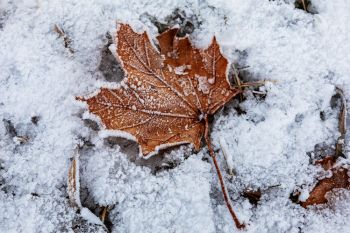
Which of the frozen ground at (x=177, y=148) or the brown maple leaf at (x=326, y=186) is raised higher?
the frozen ground at (x=177, y=148)

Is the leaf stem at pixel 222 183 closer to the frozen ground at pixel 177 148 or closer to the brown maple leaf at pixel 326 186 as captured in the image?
the frozen ground at pixel 177 148

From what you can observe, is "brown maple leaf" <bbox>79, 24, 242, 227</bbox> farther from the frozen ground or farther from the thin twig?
the thin twig

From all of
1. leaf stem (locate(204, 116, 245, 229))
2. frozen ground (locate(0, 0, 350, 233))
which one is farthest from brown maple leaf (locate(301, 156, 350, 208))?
leaf stem (locate(204, 116, 245, 229))

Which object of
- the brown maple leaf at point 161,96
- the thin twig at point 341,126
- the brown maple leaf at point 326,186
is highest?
the brown maple leaf at point 161,96

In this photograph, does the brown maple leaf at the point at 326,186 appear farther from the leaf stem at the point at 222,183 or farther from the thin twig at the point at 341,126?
the leaf stem at the point at 222,183

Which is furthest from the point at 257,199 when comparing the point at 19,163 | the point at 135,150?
the point at 19,163

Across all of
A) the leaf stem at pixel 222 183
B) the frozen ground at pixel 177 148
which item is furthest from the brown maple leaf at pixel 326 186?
the leaf stem at pixel 222 183
